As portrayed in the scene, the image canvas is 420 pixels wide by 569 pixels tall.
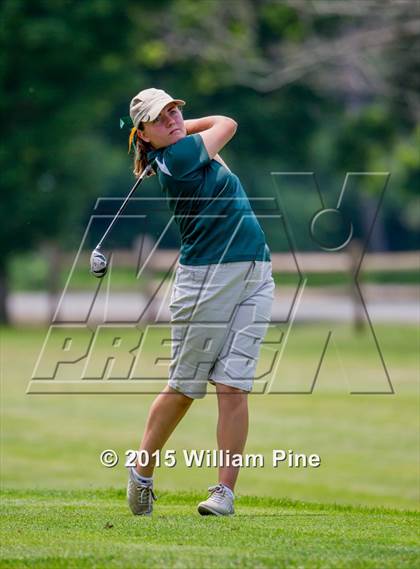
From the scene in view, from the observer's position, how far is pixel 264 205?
37.1 meters

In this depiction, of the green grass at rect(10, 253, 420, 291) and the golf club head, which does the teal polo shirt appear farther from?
the green grass at rect(10, 253, 420, 291)

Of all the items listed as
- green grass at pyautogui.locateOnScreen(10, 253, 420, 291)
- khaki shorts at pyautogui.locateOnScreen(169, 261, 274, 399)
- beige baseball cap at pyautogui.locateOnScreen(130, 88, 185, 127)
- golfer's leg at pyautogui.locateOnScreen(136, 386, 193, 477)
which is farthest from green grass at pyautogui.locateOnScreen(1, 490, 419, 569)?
green grass at pyautogui.locateOnScreen(10, 253, 420, 291)

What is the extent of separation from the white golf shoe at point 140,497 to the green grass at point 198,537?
0.05 meters

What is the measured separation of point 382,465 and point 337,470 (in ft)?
1.35

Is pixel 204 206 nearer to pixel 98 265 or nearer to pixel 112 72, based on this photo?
pixel 98 265

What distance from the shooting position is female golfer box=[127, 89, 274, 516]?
6586mm

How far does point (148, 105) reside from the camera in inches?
258

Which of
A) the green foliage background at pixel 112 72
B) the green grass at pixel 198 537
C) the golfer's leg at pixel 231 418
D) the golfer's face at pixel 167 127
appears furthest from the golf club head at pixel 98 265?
the green foliage background at pixel 112 72

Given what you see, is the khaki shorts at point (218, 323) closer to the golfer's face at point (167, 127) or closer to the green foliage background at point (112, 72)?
the golfer's face at point (167, 127)

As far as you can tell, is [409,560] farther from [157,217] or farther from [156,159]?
[157,217]

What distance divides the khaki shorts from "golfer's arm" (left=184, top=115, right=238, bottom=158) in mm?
556

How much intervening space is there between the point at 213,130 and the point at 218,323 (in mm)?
905

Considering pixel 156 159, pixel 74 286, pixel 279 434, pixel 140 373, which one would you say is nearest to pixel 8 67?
pixel 74 286

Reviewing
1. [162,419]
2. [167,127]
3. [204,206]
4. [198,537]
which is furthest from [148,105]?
[198,537]
